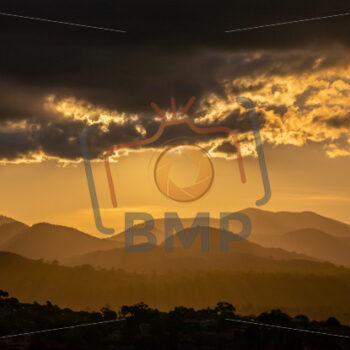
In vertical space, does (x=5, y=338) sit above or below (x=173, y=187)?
below

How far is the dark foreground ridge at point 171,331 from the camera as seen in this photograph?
49.0m

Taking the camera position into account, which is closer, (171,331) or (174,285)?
(171,331)

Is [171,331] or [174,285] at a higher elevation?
[174,285]

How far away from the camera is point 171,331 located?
53219 millimetres

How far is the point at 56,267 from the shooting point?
166000 mm

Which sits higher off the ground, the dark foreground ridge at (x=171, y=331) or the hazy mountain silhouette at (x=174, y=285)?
the hazy mountain silhouette at (x=174, y=285)

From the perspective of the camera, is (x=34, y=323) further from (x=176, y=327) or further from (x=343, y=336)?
(x=343, y=336)

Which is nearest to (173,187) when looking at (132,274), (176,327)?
(176,327)

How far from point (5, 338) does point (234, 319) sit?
22334mm

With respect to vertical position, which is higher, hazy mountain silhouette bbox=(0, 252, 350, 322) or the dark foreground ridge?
hazy mountain silhouette bbox=(0, 252, 350, 322)

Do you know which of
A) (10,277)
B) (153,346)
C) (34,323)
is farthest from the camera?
(10,277)

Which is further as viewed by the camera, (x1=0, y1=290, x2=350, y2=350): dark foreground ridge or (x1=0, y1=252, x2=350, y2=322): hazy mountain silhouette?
(x1=0, y1=252, x2=350, y2=322): hazy mountain silhouette

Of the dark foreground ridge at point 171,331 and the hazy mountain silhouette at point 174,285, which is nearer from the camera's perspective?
the dark foreground ridge at point 171,331

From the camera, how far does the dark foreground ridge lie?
4900 centimetres
